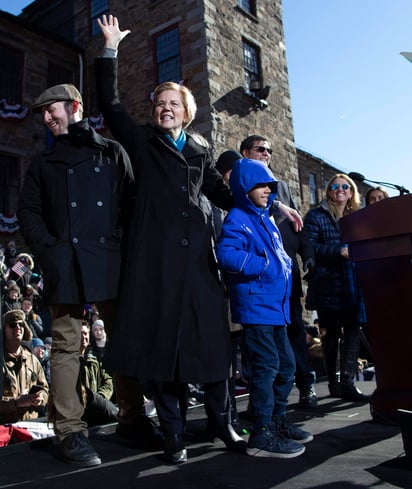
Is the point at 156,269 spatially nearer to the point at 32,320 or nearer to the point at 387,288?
the point at 387,288

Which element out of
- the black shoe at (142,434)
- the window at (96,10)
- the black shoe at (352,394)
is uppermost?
the window at (96,10)

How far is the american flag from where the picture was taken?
10.0m

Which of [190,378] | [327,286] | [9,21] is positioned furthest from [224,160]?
[9,21]

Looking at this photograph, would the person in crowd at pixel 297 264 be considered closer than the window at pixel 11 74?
Yes

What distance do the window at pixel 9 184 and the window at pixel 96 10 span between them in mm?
4918

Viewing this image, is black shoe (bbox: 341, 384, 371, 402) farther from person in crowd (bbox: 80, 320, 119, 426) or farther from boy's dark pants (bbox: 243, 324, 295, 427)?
person in crowd (bbox: 80, 320, 119, 426)

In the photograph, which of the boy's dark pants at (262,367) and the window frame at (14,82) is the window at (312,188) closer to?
the window frame at (14,82)

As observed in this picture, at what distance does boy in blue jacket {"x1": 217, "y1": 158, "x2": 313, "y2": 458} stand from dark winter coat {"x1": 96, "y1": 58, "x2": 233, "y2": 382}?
120mm

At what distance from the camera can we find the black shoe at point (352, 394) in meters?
3.88

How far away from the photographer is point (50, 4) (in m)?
17.4

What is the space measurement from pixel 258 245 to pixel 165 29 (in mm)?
12490

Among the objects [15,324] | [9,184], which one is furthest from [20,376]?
[9,184]

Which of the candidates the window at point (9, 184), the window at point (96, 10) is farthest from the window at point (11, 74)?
the window at point (96, 10)

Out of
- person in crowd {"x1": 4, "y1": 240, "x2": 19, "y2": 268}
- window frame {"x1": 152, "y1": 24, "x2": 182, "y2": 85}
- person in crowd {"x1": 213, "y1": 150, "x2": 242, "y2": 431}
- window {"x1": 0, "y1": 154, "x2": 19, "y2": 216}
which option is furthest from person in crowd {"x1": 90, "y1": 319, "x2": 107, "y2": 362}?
window {"x1": 0, "y1": 154, "x2": 19, "y2": 216}
